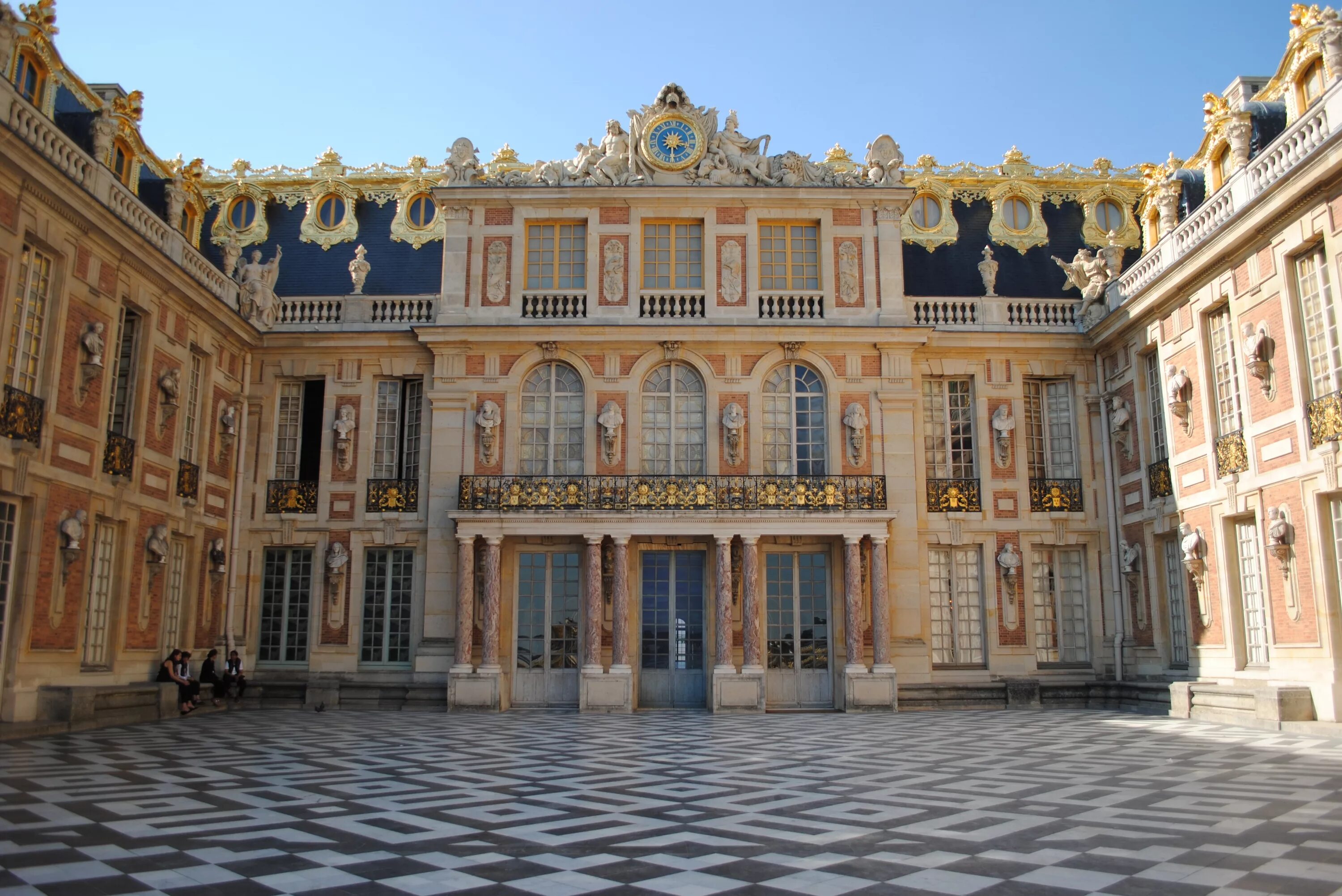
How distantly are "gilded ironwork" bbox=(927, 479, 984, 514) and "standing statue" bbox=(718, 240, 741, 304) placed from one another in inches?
218

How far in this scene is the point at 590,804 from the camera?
829 cm

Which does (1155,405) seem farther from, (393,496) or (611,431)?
(393,496)

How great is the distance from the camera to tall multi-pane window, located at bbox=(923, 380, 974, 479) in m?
21.5

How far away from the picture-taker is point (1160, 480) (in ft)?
62.0

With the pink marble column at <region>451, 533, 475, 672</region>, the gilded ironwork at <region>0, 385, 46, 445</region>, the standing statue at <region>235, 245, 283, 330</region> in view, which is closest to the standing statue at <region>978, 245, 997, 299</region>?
the pink marble column at <region>451, 533, 475, 672</region>

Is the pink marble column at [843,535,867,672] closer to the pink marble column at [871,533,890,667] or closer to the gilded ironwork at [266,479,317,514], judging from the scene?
the pink marble column at [871,533,890,667]

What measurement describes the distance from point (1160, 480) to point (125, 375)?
59.4 feet

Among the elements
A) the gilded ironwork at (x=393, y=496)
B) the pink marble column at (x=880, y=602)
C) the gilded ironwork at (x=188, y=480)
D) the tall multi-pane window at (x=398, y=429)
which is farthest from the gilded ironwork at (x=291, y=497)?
the pink marble column at (x=880, y=602)

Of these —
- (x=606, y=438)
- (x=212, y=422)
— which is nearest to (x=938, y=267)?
(x=606, y=438)

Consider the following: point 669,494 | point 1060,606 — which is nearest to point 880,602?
point 1060,606

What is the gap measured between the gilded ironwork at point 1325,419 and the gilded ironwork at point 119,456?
57.2 feet

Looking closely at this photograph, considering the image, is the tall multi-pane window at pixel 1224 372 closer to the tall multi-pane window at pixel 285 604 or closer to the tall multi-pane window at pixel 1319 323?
the tall multi-pane window at pixel 1319 323

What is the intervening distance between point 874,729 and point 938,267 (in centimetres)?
1222

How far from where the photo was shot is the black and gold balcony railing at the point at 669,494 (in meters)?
19.7
